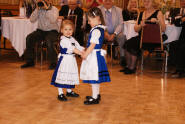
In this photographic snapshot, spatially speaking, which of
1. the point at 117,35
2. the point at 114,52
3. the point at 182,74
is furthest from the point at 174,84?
the point at 114,52

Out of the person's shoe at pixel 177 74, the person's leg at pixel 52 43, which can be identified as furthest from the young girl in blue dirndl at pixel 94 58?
the person's leg at pixel 52 43

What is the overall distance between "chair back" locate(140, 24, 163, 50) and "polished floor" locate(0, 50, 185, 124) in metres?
0.58

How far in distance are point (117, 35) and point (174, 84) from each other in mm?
1628

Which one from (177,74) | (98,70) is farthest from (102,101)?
(177,74)

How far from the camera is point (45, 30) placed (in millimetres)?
6059

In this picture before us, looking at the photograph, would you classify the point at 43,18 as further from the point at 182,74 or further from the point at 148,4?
the point at 182,74

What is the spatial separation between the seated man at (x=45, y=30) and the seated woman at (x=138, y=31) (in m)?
1.28

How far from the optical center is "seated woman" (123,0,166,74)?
18.0 feet

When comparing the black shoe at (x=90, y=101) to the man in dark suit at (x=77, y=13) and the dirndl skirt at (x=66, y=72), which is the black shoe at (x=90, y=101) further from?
the man in dark suit at (x=77, y=13)

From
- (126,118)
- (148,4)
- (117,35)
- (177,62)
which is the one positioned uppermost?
(148,4)

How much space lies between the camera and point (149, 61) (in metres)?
7.00

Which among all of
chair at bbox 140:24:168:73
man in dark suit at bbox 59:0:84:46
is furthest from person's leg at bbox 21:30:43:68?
chair at bbox 140:24:168:73

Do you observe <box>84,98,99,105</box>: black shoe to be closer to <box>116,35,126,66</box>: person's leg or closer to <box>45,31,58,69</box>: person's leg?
<box>45,31,58,69</box>: person's leg

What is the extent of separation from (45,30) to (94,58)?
253cm
